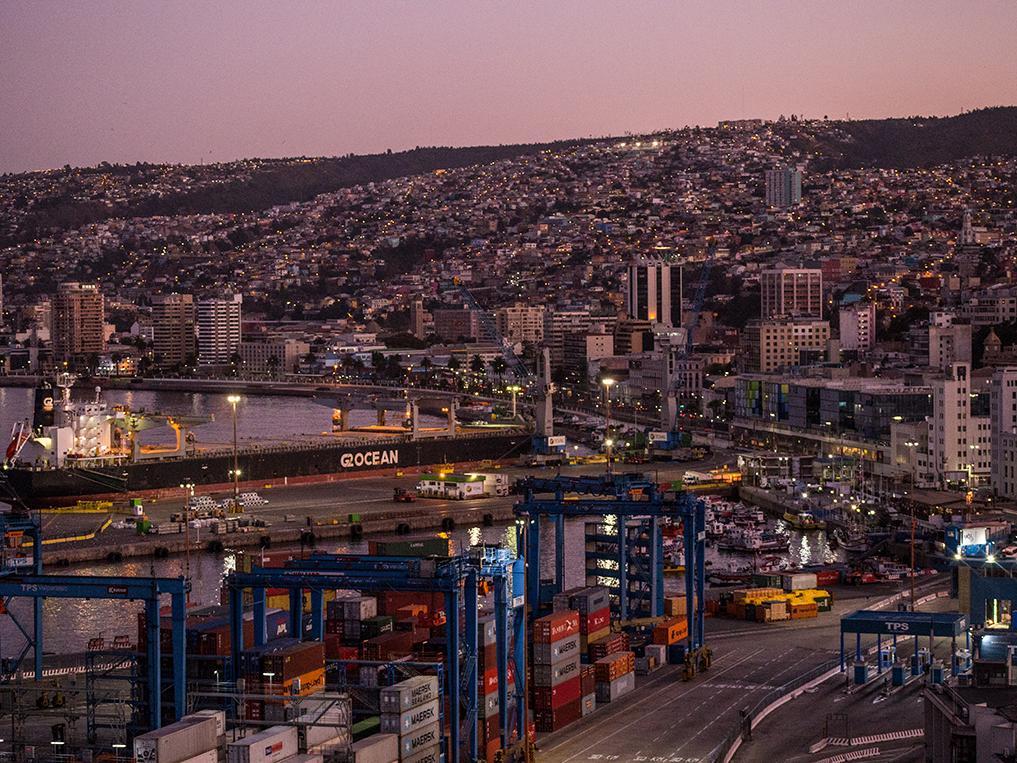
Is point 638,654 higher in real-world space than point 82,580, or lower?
lower

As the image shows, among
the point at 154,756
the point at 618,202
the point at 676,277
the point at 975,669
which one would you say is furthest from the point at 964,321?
the point at 618,202

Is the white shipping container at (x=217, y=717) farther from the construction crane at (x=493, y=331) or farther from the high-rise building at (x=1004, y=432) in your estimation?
the construction crane at (x=493, y=331)

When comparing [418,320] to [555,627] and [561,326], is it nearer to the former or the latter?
[561,326]

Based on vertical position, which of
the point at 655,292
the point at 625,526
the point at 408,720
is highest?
the point at 655,292

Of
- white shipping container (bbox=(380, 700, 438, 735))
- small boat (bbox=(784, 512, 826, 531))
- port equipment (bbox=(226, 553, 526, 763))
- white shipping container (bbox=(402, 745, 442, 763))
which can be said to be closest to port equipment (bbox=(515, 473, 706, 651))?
port equipment (bbox=(226, 553, 526, 763))

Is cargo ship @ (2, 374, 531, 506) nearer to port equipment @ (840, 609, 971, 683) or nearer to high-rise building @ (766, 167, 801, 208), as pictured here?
port equipment @ (840, 609, 971, 683)

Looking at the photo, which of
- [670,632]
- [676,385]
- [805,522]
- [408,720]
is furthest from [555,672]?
[676,385]

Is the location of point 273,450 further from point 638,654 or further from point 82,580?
point 82,580
